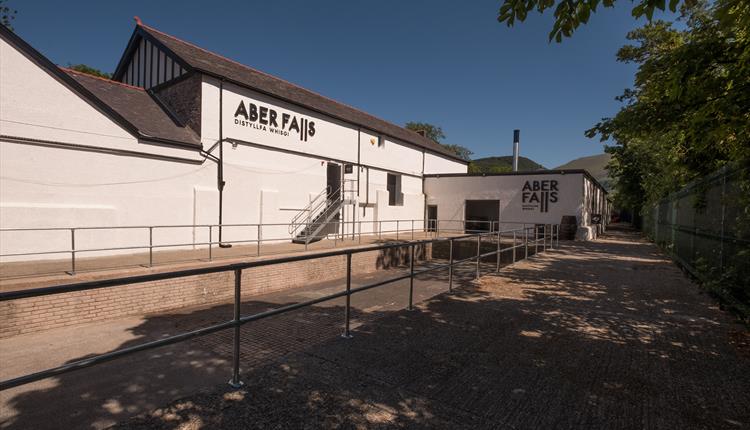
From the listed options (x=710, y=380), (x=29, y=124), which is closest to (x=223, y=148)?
(x=29, y=124)

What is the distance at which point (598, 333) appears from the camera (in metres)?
4.73

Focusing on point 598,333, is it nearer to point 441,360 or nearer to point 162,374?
point 441,360

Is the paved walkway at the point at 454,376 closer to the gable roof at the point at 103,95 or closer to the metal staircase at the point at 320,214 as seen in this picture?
the gable roof at the point at 103,95

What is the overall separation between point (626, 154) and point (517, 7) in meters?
36.6

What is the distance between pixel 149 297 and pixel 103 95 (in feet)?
28.3

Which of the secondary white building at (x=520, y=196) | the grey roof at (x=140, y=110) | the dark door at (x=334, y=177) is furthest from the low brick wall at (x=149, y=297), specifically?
the secondary white building at (x=520, y=196)

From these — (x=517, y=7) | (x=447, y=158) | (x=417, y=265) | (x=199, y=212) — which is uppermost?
(x=447, y=158)

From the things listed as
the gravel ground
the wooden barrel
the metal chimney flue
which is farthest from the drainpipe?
the metal chimney flue

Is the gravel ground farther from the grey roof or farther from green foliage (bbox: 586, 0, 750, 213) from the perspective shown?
the grey roof

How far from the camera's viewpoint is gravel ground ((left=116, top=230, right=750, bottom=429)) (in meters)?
2.73

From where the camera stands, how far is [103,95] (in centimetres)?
1316

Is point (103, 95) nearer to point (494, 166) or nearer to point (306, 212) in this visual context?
point (306, 212)

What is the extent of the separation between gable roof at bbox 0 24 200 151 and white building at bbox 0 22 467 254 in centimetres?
3

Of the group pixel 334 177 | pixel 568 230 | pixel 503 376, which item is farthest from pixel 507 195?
pixel 503 376
